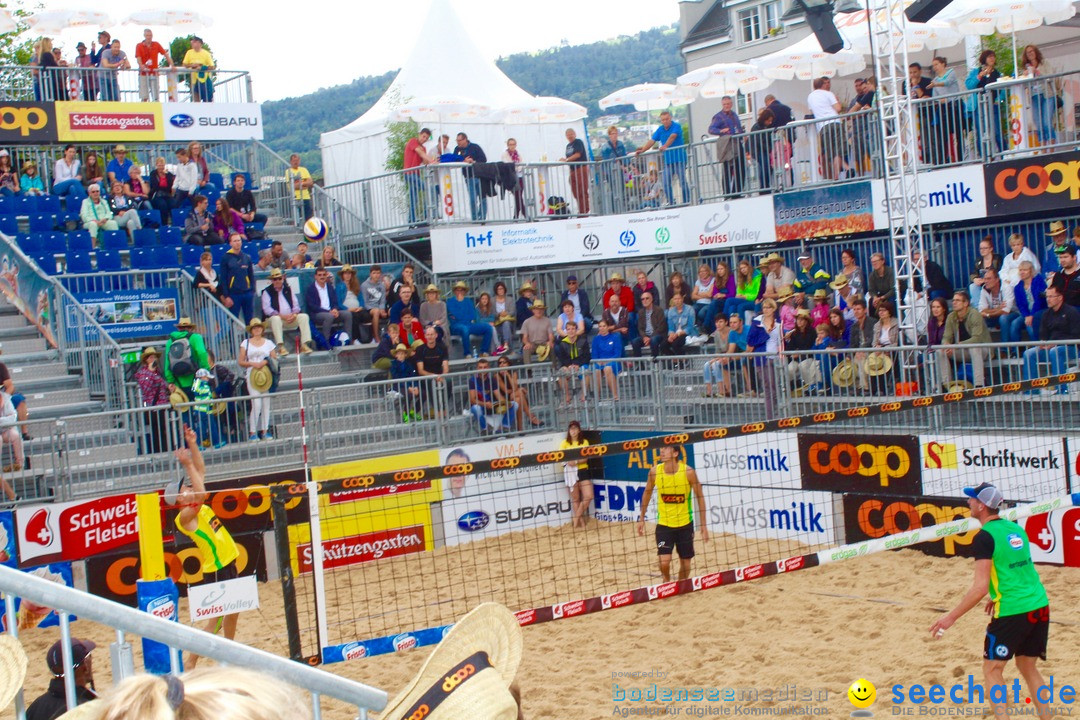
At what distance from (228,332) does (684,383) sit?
6.84 meters

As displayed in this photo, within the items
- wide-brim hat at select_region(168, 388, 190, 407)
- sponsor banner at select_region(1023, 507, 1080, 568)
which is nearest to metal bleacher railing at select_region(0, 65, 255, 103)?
wide-brim hat at select_region(168, 388, 190, 407)

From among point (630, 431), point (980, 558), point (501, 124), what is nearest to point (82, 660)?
point (980, 558)

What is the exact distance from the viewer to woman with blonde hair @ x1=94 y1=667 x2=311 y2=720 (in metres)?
1.78

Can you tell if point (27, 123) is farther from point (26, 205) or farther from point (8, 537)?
point (8, 537)

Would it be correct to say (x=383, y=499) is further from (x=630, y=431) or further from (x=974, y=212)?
(x=974, y=212)

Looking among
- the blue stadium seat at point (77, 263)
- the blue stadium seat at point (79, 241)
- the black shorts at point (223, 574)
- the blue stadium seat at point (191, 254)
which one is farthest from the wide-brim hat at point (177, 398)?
the blue stadium seat at point (79, 241)

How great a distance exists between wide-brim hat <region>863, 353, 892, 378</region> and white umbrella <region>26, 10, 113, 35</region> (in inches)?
624

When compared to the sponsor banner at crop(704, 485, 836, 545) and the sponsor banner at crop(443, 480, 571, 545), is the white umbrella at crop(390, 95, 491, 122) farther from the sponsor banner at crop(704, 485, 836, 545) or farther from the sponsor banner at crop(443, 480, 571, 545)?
the sponsor banner at crop(704, 485, 836, 545)

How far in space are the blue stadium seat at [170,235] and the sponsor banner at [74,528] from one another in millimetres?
7100

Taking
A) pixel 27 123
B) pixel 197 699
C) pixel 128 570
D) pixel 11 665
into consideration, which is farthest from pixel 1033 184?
pixel 27 123

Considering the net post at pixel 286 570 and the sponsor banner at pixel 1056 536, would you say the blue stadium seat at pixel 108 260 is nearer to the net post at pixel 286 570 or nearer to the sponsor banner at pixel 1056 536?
the net post at pixel 286 570

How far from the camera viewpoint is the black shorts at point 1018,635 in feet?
23.2

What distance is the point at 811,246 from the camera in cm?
1923

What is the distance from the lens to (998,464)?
12297 mm
